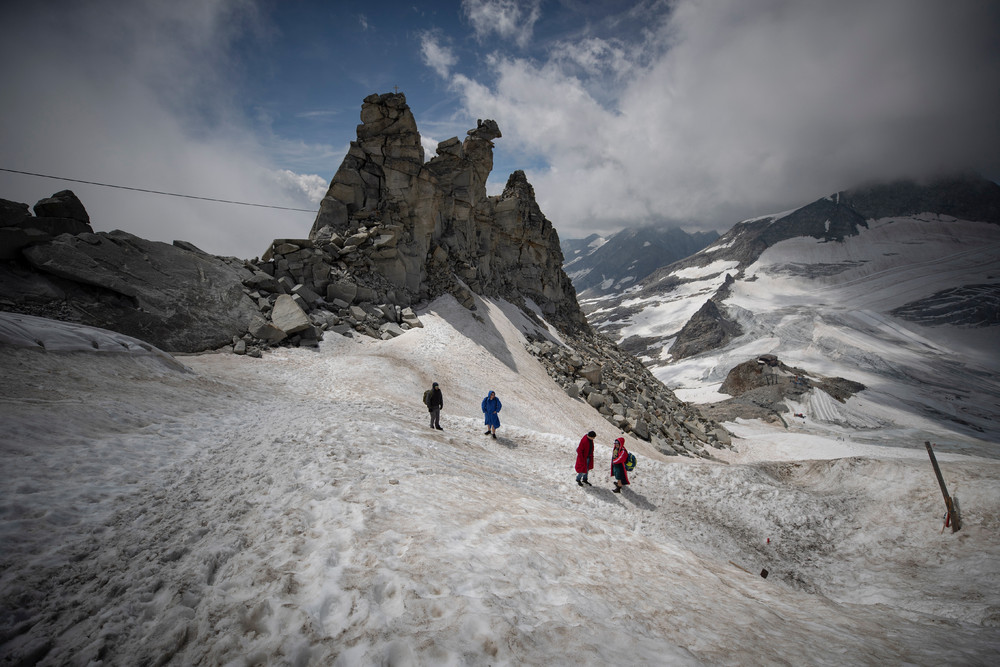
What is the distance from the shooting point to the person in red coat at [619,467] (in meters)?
10.4

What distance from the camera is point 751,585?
661cm

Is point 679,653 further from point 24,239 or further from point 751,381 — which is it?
point 751,381

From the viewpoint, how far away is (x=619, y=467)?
34.4 feet

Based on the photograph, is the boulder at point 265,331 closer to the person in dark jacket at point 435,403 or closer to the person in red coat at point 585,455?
the person in dark jacket at point 435,403

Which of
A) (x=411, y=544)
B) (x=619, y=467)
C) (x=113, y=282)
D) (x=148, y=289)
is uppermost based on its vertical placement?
(x=113, y=282)

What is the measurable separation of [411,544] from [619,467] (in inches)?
287

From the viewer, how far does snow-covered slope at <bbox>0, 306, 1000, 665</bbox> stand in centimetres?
344

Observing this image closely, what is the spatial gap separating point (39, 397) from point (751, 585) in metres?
14.2

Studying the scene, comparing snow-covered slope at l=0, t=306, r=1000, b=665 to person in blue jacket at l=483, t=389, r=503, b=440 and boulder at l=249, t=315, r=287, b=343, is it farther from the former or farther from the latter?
boulder at l=249, t=315, r=287, b=343

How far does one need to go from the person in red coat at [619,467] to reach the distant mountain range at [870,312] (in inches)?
1614

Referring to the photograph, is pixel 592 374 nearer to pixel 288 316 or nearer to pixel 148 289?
pixel 288 316

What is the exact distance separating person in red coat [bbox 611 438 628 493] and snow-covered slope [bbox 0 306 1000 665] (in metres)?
0.36

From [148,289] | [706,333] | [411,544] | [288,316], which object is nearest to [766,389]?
[288,316]

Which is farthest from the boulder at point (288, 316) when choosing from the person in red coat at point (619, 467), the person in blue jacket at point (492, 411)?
the person in red coat at point (619, 467)
